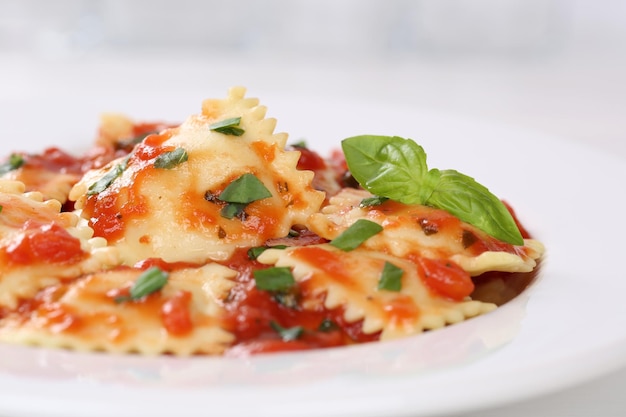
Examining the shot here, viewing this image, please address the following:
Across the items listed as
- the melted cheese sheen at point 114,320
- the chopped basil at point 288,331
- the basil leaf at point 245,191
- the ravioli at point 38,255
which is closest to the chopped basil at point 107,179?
the ravioli at point 38,255

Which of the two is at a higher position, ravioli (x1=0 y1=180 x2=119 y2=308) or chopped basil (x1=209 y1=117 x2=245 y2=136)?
chopped basil (x1=209 y1=117 x2=245 y2=136)

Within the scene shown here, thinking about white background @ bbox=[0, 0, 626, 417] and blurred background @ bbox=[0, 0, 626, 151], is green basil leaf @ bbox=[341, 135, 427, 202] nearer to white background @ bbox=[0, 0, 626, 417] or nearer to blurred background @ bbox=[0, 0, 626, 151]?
white background @ bbox=[0, 0, 626, 417]

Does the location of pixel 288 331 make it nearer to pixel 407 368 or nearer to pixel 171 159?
pixel 407 368

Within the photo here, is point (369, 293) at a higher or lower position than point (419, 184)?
lower

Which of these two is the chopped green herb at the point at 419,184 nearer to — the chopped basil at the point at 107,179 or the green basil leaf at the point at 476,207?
the green basil leaf at the point at 476,207

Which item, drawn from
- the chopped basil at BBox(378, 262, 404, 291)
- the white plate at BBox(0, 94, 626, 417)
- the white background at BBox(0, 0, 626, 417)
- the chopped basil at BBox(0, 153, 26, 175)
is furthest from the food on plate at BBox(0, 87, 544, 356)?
the white background at BBox(0, 0, 626, 417)

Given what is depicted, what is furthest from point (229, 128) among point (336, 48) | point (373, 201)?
point (336, 48)
